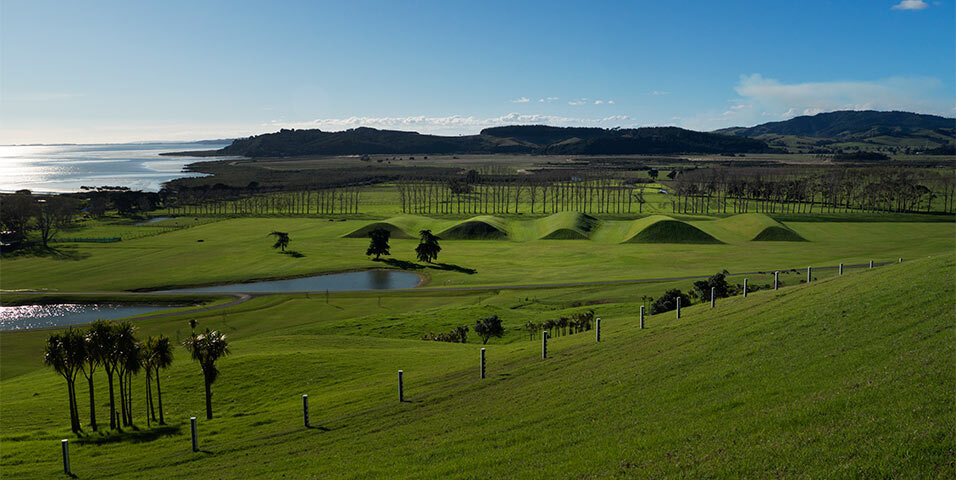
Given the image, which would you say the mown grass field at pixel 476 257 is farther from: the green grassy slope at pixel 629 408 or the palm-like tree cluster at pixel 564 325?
the green grassy slope at pixel 629 408

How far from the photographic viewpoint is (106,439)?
105 ft

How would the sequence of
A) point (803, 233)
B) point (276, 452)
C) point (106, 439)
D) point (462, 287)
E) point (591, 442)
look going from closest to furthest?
1. point (591, 442)
2. point (276, 452)
3. point (106, 439)
4. point (462, 287)
5. point (803, 233)

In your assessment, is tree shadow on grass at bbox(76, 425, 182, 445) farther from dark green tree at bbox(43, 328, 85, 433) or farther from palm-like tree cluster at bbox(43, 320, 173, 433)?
dark green tree at bbox(43, 328, 85, 433)

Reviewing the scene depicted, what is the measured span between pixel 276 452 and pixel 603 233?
134474mm

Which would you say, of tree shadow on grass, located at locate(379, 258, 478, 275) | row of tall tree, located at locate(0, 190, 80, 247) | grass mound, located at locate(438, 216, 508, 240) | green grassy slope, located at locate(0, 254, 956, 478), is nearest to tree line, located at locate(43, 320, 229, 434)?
green grassy slope, located at locate(0, 254, 956, 478)

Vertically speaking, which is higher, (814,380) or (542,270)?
(814,380)

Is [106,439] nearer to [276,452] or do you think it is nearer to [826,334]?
[276,452]

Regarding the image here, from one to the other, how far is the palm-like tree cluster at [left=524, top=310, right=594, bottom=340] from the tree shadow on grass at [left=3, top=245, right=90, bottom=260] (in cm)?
11155

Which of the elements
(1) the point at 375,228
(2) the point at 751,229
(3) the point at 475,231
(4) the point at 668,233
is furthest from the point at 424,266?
(2) the point at 751,229

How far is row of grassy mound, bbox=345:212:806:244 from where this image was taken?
14112 cm

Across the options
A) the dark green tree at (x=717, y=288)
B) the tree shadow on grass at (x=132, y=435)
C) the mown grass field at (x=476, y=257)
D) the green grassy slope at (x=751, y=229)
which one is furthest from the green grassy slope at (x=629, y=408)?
the green grassy slope at (x=751, y=229)

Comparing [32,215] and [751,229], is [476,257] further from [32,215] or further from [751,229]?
[32,215]

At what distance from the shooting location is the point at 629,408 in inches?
879

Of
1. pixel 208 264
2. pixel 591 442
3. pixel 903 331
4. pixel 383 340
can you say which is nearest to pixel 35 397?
pixel 383 340
